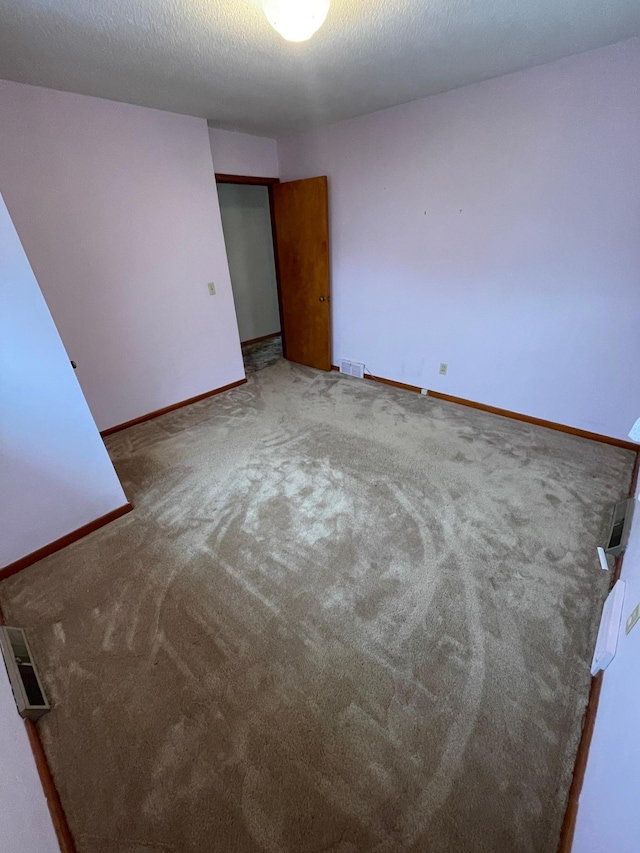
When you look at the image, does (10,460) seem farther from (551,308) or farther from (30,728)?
(551,308)

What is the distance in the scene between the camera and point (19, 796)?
0.96 metres

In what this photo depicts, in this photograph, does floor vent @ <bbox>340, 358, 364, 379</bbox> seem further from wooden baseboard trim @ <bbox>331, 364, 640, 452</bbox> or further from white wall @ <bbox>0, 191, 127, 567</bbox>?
white wall @ <bbox>0, 191, 127, 567</bbox>

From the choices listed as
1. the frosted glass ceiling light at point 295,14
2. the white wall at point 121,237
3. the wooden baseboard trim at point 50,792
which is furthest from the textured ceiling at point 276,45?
the wooden baseboard trim at point 50,792

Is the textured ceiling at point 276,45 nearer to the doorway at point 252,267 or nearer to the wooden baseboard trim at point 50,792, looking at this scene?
the doorway at point 252,267

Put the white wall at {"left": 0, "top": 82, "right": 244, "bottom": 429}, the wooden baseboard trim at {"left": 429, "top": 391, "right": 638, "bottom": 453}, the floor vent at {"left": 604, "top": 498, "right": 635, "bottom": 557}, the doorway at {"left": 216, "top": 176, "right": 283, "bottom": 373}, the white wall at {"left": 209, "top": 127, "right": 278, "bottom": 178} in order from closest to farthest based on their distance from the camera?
the floor vent at {"left": 604, "top": 498, "right": 635, "bottom": 557} → the white wall at {"left": 0, "top": 82, "right": 244, "bottom": 429} → the wooden baseboard trim at {"left": 429, "top": 391, "right": 638, "bottom": 453} → the white wall at {"left": 209, "top": 127, "right": 278, "bottom": 178} → the doorway at {"left": 216, "top": 176, "right": 283, "bottom": 373}

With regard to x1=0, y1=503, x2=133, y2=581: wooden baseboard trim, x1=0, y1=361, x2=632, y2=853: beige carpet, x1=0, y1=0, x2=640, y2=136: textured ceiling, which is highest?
x1=0, y1=0, x2=640, y2=136: textured ceiling

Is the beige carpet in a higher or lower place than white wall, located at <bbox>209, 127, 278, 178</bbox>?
lower

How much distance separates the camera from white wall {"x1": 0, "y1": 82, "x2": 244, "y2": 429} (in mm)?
2418

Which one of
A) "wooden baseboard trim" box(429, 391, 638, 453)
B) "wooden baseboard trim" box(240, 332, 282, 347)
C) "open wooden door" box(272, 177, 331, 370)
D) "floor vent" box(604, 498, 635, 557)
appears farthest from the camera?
"wooden baseboard trim" box(240, 332, 282, 347)

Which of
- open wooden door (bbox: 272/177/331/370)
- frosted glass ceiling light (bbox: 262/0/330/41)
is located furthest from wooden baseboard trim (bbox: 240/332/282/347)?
frosted glass ceiling light (bbox: 262/0/330/41)

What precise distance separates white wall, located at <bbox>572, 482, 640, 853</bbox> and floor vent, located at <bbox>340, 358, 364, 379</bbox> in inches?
126

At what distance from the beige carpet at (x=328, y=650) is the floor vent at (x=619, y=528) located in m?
0.07

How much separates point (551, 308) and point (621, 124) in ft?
3.57

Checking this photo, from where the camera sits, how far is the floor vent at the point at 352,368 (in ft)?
13.7
